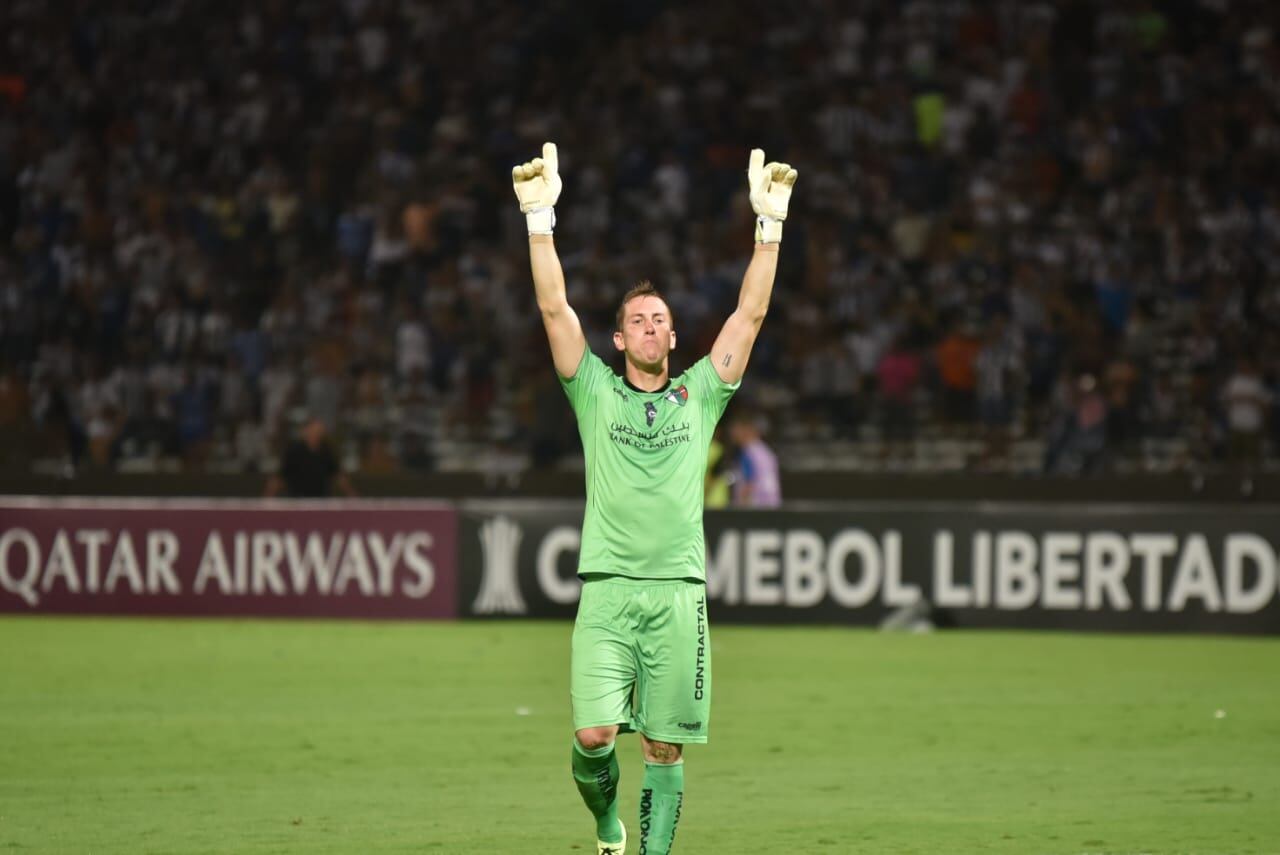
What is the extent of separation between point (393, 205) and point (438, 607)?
8148 mm

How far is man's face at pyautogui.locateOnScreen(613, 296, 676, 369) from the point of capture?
7477mm

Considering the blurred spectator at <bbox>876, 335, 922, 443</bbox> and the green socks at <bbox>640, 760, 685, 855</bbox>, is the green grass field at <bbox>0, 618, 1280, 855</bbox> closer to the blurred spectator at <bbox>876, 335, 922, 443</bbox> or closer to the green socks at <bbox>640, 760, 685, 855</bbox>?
the green socks at <bbox>640, 760, 685, 855</bbox>

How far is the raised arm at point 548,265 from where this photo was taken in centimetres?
761

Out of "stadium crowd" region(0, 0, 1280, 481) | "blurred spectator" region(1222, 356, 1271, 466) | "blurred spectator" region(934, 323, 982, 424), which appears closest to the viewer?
"blurred spectator" region(1222, 356, 1271, 466)

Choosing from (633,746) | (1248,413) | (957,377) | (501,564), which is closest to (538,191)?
(633,746)

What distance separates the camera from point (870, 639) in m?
19.1

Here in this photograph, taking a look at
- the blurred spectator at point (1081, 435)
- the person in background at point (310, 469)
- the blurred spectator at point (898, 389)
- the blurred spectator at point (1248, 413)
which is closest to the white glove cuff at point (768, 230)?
the blurred spectator at point (1081, 435)

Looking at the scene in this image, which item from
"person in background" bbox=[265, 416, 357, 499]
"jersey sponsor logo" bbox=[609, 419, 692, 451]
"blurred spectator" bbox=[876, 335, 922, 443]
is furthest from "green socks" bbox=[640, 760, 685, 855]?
"blurred spectator" bbox=[876, 335, 922, 443]

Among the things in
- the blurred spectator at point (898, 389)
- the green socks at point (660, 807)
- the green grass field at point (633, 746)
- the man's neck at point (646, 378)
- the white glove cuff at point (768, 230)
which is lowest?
the green grass field at point (633, 746)

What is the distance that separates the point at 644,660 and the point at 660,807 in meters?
0.52

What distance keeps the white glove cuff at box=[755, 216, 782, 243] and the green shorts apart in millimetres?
1360

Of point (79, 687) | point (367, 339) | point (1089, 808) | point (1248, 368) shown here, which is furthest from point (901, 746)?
point (367, 339)

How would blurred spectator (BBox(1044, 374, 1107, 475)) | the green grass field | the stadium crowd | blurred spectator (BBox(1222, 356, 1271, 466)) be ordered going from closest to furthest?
the green grass field → blurred spectator (BBox(1222, 356, 1271, 466)) → blurred spectator (BBox(1044, 374, 1107, 475)) → the stadium crowd

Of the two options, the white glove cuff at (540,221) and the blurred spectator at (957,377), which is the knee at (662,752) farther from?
the blurred spectator at (957,377)
